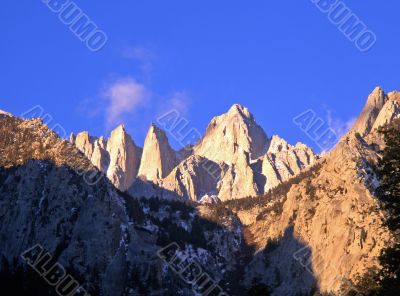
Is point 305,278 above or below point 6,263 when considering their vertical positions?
below

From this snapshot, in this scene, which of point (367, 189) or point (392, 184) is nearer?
point (392, 184)

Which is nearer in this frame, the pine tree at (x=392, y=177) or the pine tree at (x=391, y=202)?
the pine tree at (x=391, y=202)

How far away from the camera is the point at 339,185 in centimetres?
19588

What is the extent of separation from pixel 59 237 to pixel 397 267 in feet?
467

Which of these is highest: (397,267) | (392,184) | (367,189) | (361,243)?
(367,189)

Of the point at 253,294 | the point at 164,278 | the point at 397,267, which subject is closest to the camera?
the point at 397,267

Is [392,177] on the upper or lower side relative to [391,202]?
upper

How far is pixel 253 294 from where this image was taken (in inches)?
3332

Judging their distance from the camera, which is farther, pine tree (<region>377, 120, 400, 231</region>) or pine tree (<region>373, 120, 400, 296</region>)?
pine tree (<region>377, 120, 400, 231</region>)

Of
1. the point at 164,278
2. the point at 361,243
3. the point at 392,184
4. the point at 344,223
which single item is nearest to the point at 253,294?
the point at 392,184

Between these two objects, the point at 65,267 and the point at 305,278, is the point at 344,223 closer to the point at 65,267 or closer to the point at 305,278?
the point at 305,278

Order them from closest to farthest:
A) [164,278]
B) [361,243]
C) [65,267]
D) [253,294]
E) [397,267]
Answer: [397,267], [253,294], [361,243], [65,267], [164,278]

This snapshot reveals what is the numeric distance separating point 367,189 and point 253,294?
342ft

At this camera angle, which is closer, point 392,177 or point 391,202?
point 391,202
